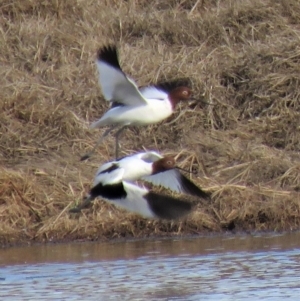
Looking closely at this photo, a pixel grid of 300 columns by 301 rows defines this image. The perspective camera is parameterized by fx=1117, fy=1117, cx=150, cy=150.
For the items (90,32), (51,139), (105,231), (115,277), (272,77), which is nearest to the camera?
(115,277)

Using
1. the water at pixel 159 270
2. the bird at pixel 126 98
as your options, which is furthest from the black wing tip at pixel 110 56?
the water at pixel 159 270

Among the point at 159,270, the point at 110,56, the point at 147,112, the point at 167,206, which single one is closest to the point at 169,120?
the point at 147,112

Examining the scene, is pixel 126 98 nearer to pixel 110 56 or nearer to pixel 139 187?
pixel 110 56

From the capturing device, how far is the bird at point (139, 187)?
25.2 ft

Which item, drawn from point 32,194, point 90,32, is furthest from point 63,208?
point 90,32

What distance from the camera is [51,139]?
11141 millimetres

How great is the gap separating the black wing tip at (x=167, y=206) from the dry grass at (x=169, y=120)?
6.64 ft

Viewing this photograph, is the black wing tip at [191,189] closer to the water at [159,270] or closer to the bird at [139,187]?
the bird at [139,187]

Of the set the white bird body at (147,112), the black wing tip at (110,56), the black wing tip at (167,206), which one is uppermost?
the black wing tip at (110,56)

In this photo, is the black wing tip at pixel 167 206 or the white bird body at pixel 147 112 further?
the white bird body at pixel 147 112

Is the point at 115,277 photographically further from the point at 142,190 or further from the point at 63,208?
the point at 63,208

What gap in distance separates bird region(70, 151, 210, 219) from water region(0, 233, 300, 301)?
1.85ft

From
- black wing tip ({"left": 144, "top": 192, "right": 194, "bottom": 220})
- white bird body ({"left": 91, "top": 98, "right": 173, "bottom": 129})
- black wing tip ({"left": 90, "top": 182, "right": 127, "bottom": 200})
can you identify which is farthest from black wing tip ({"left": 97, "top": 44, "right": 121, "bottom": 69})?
black wing tip ({"left": 144, "top": 192, "right": 194, "bottom": 220})

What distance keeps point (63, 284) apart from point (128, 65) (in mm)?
4900
